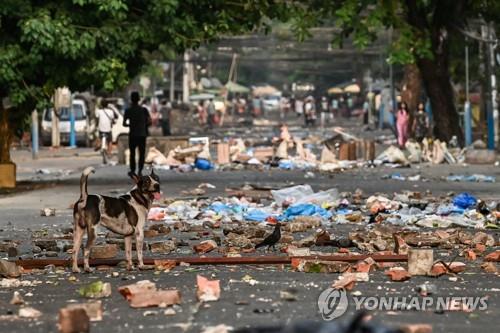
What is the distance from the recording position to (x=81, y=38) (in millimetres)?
25234

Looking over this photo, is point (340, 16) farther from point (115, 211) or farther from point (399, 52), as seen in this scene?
point (115, 211)

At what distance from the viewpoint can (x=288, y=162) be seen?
3659cm

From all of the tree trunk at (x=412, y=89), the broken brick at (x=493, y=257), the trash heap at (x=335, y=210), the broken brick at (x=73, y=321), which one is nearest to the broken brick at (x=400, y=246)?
the broken brick at (x=493, y=257)

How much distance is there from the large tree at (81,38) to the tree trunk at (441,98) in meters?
14.5

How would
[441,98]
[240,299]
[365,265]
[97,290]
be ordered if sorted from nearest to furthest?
[240,299] → [97,290] → [365,265] → [441,98]

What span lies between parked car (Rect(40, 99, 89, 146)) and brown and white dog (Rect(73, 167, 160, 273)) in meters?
44.5

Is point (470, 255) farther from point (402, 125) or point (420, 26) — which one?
point (402, 125)

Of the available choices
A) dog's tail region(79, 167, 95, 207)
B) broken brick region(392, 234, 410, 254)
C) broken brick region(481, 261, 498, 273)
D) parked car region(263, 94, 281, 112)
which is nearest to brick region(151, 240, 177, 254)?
dog's tail region(79, 167, 95, 207)

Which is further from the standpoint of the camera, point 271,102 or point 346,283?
point 271,102

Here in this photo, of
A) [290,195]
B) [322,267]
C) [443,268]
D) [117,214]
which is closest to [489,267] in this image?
[443,268]

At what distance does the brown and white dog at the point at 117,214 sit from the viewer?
12547 mm

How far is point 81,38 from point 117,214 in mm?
12900

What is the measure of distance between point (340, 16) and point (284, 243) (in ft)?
72.1

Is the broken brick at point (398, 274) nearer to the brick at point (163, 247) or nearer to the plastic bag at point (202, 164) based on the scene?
the brick at point (163, 247)
